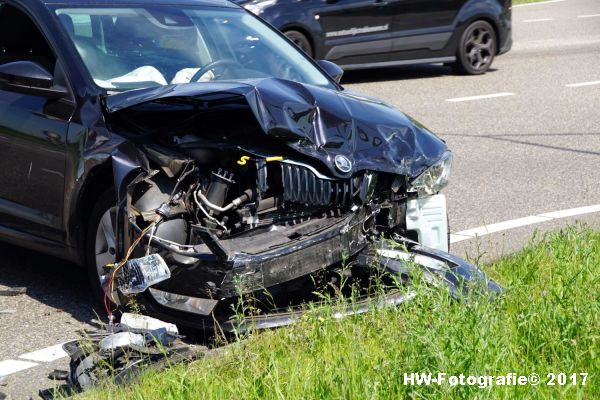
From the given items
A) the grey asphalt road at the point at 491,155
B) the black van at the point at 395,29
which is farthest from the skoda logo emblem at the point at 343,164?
the black van at the point at 395,29

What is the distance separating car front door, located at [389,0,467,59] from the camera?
14930mm

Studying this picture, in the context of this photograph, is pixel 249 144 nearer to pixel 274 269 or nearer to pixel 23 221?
pixel 274 269

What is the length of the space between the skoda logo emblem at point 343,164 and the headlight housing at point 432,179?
1.49 ft

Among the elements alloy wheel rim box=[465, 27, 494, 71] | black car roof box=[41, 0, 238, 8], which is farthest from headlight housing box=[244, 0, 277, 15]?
black car roof box=[41, 0, 238, 8]

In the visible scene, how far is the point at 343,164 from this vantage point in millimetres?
5441

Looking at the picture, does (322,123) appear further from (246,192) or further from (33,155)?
(33,155)

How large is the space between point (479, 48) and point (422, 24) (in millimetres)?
1056

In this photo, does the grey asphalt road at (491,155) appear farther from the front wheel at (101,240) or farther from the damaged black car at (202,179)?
the damaged black car at (202,179)

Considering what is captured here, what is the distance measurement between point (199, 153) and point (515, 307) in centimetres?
171

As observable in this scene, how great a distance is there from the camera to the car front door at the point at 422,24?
1493cm

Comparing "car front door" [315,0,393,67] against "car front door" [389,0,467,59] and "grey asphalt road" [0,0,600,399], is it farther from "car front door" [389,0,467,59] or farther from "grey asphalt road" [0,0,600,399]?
"grey asphalt road" [0,0,600,399]

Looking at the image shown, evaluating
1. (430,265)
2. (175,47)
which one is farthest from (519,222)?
(175,47)

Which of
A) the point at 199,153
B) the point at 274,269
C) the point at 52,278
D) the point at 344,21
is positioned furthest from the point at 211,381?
the point at 344,21

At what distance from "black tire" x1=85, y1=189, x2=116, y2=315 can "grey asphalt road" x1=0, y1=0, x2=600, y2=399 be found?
19 cm
